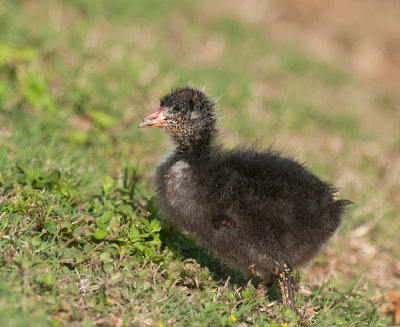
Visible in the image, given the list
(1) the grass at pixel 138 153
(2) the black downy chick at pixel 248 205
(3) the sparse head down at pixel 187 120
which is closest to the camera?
(1) the grass at pixel 138 153

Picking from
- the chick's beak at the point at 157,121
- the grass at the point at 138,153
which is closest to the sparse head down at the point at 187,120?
the chick's beak at the point at 157,121

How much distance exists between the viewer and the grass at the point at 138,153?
3701 millimetres

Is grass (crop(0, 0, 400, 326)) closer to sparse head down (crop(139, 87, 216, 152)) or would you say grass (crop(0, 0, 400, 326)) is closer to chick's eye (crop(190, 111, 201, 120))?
sparse head down (crop(139, 87, 216, 152))

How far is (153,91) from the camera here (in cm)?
761

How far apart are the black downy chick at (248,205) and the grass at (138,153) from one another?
0.33 m

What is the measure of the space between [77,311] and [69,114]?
3583 mm

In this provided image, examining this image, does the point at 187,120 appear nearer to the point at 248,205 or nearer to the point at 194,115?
the point at 194,115

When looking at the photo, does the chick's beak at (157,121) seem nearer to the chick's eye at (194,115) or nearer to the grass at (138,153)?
the chick's eye at (194,115)

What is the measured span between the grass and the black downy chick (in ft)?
1.07

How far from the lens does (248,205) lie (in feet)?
12.7

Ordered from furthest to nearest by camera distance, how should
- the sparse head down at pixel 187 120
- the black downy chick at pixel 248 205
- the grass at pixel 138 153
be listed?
the sparse head down at pixel 187 120 < the black downy chick at pixel 248 205 < the grass at pixel 138 153

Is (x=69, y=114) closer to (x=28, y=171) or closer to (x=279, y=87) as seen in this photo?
(x=28, y=171)

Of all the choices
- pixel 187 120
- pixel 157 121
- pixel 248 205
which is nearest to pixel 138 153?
pixel 157 121

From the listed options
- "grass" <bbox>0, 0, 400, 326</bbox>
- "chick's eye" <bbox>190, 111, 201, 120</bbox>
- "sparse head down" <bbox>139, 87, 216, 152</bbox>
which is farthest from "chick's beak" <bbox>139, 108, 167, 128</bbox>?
"grass" <bbox>0, 0, 400, 326</bbox>
